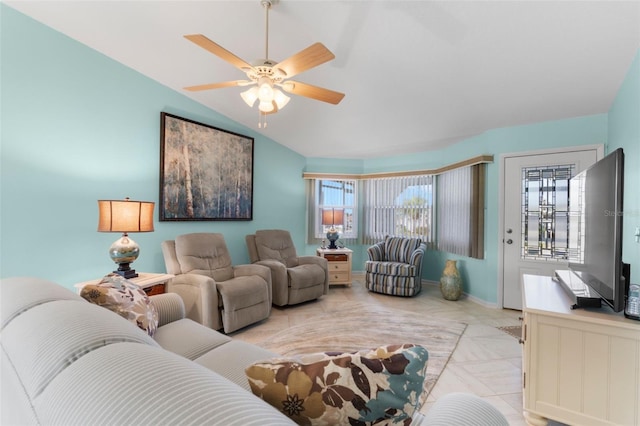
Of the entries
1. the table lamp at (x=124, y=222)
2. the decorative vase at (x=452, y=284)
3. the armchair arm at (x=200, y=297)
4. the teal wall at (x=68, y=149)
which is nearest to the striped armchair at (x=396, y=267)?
the decorative vase at (x=452, y=284)

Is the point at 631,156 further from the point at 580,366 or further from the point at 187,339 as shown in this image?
the point at 187,339

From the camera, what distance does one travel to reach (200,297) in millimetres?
2756

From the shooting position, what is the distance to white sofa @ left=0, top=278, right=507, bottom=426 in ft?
1.50

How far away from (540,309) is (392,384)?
1.47 metres

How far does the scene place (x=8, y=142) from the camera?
2.20 metres

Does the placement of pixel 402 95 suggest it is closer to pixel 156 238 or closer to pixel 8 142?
pixel 156 238

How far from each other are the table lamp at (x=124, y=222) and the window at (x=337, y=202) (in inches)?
128

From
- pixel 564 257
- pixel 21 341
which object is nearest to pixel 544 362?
pixel 21 341

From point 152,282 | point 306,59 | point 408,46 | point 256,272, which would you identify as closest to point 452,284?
point 256,272

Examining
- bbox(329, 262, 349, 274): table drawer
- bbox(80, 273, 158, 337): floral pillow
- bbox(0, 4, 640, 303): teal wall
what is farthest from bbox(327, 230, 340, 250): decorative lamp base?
bbox(80, 273, 158, 337): floral pillow

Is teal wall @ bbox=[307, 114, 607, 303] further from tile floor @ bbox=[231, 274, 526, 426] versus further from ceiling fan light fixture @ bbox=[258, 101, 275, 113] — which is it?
ceiling fan light fixture @ bbox=[258, 101, 275, 113]

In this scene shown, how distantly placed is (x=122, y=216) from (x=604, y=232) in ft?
10.8

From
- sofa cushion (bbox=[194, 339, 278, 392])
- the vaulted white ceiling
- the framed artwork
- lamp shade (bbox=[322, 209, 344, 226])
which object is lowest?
sofa cushion (bbox=[194, 339, 278, 392])

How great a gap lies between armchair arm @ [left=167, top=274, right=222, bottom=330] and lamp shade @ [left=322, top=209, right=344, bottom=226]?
8.49 ft
